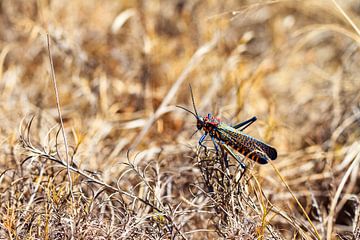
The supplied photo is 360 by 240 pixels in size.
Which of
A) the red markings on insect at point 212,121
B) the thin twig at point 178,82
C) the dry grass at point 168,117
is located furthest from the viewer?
the thin twig at point 178,82

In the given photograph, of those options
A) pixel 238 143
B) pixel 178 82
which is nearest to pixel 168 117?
pixel 178 82

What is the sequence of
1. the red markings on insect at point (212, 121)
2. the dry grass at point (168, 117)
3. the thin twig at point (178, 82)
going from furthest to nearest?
the thin twig at point (178, 82), the red markings on insect at point (212, 121), the dry grass at point (168, 117)

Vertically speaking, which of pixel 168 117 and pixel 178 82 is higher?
pixel 178 82

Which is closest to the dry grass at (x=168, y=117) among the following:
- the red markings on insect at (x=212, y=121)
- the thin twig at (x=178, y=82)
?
the thin twig at (x=178, y=82)

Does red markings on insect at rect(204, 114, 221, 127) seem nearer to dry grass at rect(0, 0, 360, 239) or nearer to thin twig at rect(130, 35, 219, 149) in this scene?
dry grass at rect(0, 0, 360, 239)

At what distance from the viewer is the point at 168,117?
2.86 m

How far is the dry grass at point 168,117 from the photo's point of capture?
1.67m

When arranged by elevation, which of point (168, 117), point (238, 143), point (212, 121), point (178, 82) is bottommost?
point (238, 143)

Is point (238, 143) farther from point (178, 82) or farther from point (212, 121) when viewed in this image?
point (178, 82)

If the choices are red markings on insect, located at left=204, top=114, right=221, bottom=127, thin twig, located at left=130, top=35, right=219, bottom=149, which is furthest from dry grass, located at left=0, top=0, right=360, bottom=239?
red markings on insect, located at left=204, top=114, right=221, bottom=127

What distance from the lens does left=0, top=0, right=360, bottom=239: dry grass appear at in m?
1.67

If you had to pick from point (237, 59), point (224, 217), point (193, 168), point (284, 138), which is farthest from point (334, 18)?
point (224, 217)

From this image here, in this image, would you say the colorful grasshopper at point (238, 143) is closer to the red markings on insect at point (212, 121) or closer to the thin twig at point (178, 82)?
the red markings on insect at point (212, 121)

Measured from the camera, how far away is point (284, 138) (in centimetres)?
266
